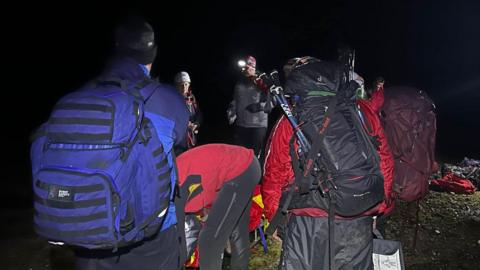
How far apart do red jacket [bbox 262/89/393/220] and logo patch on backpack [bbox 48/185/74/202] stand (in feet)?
4.79

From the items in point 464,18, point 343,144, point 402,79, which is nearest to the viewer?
point 343,144

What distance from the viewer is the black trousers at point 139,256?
2068mm

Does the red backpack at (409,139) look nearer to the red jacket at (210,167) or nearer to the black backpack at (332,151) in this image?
the black backpack at (332,151)

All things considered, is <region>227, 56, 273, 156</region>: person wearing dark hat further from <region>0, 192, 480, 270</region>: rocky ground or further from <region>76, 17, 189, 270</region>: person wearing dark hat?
<region>76, 17, 189, 270</region>: person wearing dark hat

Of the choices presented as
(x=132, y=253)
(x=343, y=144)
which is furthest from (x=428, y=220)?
(x=132, y=253)

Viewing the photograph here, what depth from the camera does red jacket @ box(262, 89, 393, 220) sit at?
2.76 meters

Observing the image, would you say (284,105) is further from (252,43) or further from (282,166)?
(252,43)

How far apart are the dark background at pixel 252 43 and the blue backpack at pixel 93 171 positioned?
49.0ft

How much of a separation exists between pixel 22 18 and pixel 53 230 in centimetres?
2735

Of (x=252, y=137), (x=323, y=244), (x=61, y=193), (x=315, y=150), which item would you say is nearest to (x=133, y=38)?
(x=61, y=193)

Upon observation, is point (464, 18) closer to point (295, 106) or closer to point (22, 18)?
point (22, 18)

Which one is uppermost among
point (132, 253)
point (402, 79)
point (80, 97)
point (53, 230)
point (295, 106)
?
point (80, 97)

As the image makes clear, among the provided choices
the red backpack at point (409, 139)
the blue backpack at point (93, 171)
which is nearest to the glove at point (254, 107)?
the red backpack at point (409, 139)

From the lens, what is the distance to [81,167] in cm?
178
